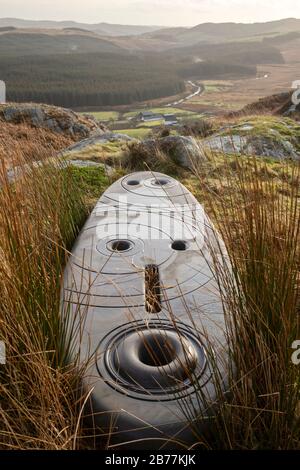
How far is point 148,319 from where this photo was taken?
2018 millimetres

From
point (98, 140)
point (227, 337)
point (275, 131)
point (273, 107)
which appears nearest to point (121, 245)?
point (227, 337)

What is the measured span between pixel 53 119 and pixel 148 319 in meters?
9.26

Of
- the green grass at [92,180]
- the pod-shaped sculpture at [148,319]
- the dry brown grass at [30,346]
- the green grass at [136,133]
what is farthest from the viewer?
the green grass at [136,133]

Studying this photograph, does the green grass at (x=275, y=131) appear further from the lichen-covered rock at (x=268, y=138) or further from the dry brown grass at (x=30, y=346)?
the dry brown grass at (x=30, y=346)

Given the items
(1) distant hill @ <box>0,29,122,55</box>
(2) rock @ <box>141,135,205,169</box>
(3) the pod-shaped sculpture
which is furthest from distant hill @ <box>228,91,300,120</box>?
(1) distant hill @ <box>0,29,122,55</box>

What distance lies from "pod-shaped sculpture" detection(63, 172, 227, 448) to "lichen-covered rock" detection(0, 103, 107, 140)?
7.09m

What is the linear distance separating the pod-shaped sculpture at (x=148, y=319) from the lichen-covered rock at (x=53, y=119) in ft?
23.2

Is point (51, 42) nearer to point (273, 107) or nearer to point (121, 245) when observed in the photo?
point (273, 107)

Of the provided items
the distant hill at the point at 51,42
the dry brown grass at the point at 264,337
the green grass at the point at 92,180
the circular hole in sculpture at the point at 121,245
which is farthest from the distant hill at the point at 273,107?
the distant hill at the point at 51,42

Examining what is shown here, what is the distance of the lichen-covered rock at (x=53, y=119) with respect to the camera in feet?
33.3

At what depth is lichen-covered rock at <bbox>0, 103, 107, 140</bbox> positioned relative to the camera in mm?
10148

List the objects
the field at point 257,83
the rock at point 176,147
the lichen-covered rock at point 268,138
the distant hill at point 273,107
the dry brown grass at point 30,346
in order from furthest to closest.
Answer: the field at point 257,83
the distant hill at point 273,107
the lichen-covered rock at point 268,138
the rock at point 176,147
the dry brown grass at point 30,346
